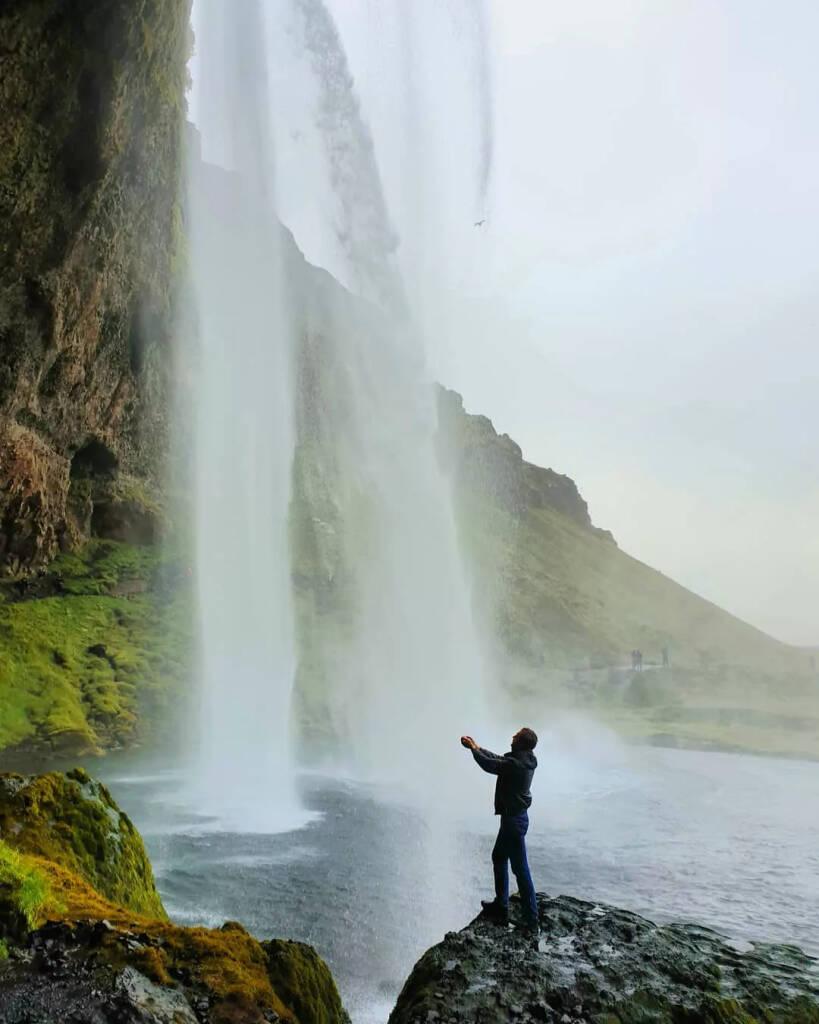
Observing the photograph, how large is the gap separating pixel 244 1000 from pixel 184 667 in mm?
33467

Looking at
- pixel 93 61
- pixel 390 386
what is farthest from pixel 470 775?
pixel 390 386

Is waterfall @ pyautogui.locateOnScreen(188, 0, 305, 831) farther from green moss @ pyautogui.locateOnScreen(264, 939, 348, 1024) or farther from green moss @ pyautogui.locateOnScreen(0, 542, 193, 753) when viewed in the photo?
green moss @ pyautogui.locateOnScreen(264, 939, 348, 1024)

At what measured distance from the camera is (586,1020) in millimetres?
5109

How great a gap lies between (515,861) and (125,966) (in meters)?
3.51

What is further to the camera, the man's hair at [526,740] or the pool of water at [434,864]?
the pool of water at [434,864]

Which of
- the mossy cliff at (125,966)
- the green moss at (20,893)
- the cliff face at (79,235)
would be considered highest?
the cliff face at (79,235)

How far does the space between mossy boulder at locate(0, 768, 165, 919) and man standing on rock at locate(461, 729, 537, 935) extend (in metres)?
3.94

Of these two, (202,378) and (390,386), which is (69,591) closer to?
(202,378)

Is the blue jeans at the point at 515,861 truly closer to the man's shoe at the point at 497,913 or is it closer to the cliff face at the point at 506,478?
the man's shoe at the point at 497,913

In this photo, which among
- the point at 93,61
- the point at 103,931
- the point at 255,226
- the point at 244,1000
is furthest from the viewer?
the point at 255,226

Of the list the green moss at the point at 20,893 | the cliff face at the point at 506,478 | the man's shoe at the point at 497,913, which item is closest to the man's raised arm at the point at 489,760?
the man's shoe at the point at 497,913

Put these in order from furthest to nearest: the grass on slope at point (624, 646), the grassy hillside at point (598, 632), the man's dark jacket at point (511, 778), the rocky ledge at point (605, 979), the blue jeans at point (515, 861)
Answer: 1. the grassy hillside at point (598, 632)
2. the grass on slope at point (624, 646)
3. the man's dark jacket at point (511, 778)
4. the blue jeans at point (515, 861)
5. the rocky ledge at point (605, 979)

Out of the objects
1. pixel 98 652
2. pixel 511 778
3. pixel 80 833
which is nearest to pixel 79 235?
pixel 80 833

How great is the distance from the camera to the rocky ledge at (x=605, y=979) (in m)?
5.24
